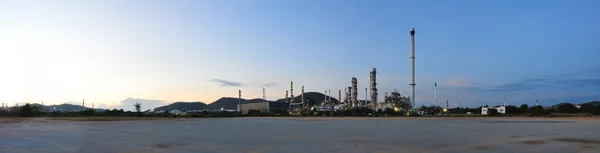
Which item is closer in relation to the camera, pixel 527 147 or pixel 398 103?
pixel 527 147

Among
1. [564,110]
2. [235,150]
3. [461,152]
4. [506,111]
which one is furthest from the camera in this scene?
[506,111]

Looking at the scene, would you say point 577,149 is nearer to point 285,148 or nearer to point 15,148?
point 285,148

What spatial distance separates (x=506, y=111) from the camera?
6147 inches

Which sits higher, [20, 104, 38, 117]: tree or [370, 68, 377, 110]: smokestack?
[370, 68, 377, 110]: smokestack

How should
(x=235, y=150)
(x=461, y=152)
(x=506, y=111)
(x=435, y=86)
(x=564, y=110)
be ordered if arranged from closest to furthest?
(x=461, y=152)
(x=235, y=150)
(x=564, y=110)
(x=506, y=111)
(x=435, y=86)

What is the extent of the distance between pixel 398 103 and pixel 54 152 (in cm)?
18278

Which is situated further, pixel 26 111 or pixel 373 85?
pixel 373 85

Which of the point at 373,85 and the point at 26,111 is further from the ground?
the point at 373,85

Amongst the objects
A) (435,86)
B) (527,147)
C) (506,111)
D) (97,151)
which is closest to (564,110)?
(506,111)

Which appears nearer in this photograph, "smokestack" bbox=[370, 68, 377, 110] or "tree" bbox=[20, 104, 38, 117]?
"tree" bbox=[20, 104, 38, 117]

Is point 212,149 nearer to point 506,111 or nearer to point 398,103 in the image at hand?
point 506,111

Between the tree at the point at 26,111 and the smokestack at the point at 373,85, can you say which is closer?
the tree at the point at 26,111

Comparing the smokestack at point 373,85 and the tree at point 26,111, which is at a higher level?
the smokestack at point 373,85

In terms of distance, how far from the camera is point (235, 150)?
66.8 feet
